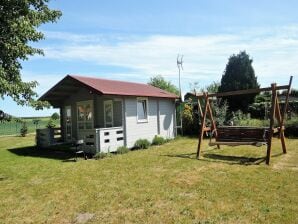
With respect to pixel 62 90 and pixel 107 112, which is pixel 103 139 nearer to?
pixel 107 112

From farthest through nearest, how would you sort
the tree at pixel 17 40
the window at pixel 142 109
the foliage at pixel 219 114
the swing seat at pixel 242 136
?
1. the foliage at pixel 219 114
2. the window at pixel 142 109
3. the swing seat at pixel 242 136
4. the tree at pixel 17 40

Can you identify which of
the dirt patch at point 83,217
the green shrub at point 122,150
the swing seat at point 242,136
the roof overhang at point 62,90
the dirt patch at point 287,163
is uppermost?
the roof overhang at point 62,90

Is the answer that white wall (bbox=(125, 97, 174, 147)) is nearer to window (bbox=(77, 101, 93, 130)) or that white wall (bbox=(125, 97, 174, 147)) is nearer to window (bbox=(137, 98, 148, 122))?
window (bbox=(137, 98, 148, 122))

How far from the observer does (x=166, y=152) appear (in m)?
15.0

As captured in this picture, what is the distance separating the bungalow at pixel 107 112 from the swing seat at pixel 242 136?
4.80 meters

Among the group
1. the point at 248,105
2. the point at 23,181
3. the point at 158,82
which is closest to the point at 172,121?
the point at 248,105

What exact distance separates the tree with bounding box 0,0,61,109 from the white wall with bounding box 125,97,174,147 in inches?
239

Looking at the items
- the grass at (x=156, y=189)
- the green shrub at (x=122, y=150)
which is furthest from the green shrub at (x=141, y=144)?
the grass at (x=156, y=189)

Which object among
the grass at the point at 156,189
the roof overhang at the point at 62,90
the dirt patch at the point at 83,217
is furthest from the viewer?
the roof overhang at the point at 62,90

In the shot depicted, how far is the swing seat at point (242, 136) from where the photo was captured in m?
12.1

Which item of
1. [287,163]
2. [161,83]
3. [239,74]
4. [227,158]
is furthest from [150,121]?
[161,83]

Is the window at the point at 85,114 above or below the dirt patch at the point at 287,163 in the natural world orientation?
above

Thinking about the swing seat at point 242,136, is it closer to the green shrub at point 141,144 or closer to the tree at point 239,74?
the green shrub at point 141,144

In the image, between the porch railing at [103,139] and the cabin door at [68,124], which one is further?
the cabin door at [68,124]
